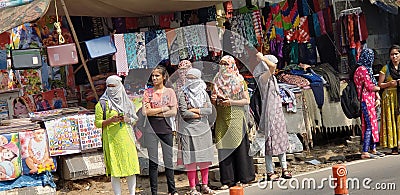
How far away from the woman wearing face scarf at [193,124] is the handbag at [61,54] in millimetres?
1904

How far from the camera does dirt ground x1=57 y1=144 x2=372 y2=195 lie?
838cm

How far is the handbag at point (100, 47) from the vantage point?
30.3 feet

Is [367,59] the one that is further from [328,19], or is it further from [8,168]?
[8,168]

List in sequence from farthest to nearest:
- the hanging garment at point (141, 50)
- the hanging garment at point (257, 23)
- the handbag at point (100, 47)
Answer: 1. the hanging garment at point (257, 23)
2. the hanging garment at point (141, 50)
3. the handbag at point (100, 47)

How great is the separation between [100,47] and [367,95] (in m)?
3.77

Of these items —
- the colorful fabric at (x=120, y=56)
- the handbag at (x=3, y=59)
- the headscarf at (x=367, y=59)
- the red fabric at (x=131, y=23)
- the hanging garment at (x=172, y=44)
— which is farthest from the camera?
the red fabric at (x=131, y=23)

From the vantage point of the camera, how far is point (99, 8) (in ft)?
30.1

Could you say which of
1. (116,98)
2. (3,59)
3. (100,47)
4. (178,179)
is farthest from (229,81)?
(3,59)

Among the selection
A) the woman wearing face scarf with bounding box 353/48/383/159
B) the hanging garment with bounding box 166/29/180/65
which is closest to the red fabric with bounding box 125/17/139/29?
the hanging garment with bounding box 166/29/180/65

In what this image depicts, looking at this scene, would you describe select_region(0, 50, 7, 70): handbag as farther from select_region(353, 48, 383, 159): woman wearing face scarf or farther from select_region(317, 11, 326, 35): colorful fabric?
select_region(317, 11, 326, 35): colorful fabric

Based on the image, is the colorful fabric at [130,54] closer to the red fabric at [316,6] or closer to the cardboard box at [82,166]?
the cardboard box at [82,166]

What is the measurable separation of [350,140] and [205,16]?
3.00 m

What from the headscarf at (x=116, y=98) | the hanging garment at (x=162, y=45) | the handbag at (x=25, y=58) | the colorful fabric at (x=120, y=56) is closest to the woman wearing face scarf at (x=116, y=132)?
the headscarf at (x=116, y=98)

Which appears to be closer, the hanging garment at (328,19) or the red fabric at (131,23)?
the red fabric at (131,23)
